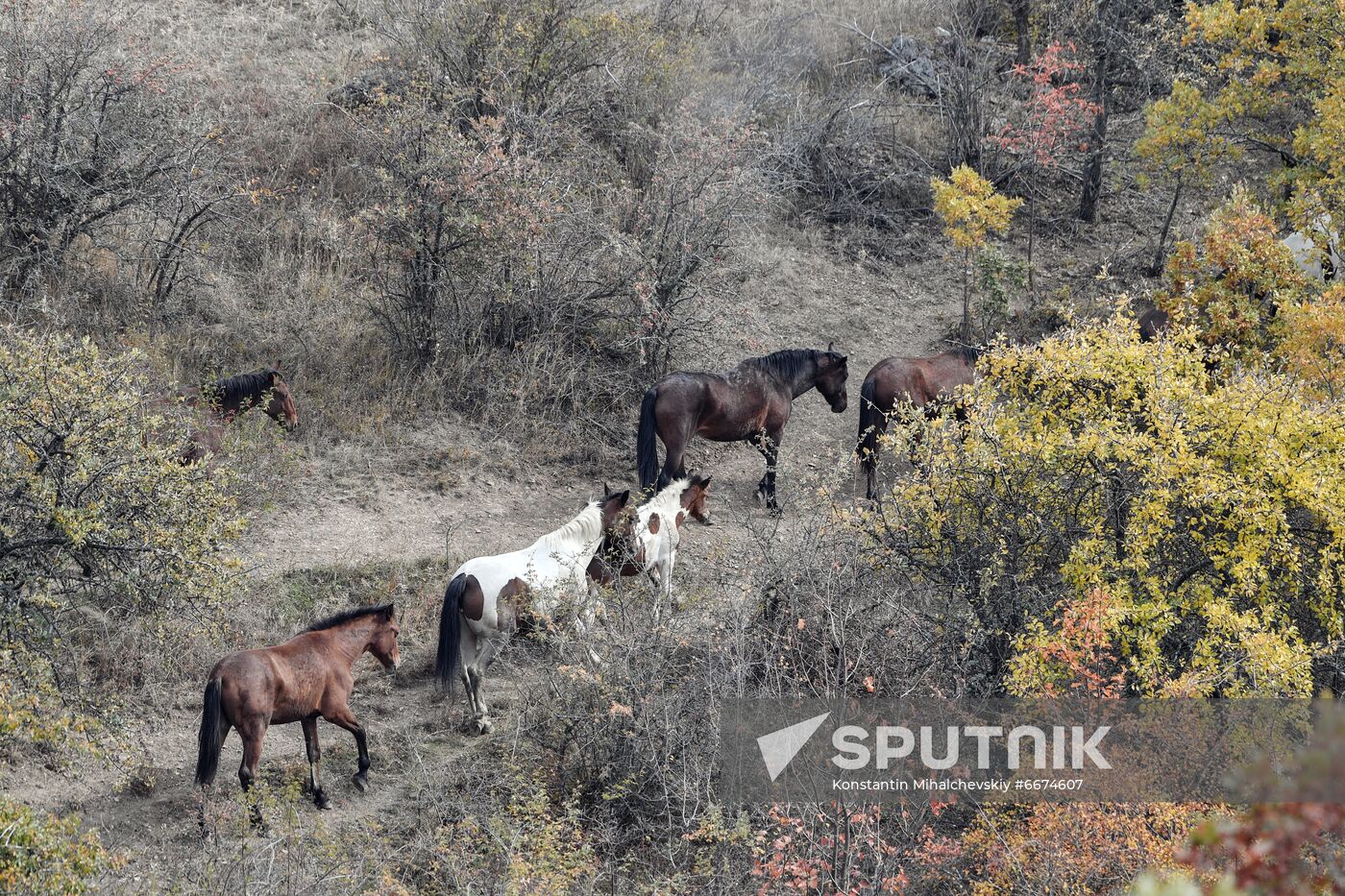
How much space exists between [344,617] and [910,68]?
16405 mm

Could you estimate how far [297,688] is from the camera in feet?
30.5

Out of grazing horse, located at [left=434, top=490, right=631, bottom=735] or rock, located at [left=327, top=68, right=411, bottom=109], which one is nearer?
grazing horse, located at [left=434, top=490, right=631, bottom=735]

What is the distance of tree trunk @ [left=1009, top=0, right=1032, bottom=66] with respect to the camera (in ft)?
70.9

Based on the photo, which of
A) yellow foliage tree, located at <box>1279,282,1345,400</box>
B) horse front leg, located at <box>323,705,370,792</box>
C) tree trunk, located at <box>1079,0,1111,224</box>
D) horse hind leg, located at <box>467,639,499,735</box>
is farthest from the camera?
tree trunk, located at <box>1079,0,1111,224</box>

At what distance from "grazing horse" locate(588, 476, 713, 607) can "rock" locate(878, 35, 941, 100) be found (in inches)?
500

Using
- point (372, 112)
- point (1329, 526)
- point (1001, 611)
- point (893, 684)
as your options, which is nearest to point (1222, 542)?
point (1329, 526)

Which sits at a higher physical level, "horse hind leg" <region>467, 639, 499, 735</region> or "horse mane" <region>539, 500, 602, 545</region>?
"horse mane" <region>539, 500, 602, 545</region>

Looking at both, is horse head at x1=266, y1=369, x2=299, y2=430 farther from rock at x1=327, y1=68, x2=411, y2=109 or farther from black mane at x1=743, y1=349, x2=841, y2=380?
rock at x1=327, y1=68, x2=411, y2=109

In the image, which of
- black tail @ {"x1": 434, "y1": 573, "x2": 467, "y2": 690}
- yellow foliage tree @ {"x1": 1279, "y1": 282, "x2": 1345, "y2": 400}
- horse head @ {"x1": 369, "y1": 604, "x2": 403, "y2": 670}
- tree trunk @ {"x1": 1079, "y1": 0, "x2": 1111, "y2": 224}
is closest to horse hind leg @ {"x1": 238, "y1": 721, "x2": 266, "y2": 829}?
horse head @ {"x1": 369, "y1": 604, "x2": 403, "y2": 670}

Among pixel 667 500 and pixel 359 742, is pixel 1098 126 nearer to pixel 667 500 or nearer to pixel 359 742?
pixel 667 500

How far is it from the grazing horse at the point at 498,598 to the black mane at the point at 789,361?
14.9ft

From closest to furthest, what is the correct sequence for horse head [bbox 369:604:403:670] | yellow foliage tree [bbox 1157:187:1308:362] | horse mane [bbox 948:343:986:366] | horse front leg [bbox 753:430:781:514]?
horse head [bbox 369:604:403:670], horse front leg [bbox 753:430:781:514], horse mane [bbox 948:343:986:366], yellow foliage tree [bbox 1157:187:1308:362]

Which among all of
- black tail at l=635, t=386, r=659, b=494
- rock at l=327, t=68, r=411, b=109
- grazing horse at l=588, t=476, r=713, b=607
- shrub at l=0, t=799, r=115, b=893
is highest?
rock at l=327, t=68, r=411, b=109

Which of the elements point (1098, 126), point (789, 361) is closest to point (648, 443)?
point (789, 361)
